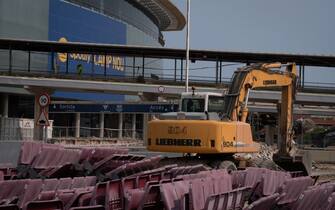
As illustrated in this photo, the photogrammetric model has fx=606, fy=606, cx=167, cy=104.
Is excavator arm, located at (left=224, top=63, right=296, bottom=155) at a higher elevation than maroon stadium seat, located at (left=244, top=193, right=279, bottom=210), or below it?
higher

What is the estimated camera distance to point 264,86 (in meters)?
22.2

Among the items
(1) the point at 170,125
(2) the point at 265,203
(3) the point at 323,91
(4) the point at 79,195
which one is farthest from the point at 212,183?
(3) the point at 323,91

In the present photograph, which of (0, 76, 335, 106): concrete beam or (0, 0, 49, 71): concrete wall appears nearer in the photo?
(0, 76, 335, 106): concrete beam

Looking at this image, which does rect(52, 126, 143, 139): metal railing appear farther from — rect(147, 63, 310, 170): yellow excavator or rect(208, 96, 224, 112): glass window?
rect(208, 96, 224, 112): glass window

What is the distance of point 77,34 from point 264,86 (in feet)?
161

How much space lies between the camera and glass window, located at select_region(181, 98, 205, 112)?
20.6m

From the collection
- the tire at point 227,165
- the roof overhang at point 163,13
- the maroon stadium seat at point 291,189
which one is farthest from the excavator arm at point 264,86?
the roof overhang at point 163,13

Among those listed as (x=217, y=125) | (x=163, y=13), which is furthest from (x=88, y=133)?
(x=217, y=125)

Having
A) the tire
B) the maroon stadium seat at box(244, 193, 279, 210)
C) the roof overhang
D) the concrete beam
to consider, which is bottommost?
the tire

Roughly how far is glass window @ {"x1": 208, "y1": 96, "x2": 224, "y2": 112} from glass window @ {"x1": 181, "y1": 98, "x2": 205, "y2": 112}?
24cm

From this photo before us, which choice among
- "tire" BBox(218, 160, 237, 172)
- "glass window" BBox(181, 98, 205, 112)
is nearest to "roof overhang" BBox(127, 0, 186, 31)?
"glass window" BBox(181, 98, 205, 112)

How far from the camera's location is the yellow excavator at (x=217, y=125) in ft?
63.0

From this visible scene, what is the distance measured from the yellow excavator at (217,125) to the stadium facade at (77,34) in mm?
31161

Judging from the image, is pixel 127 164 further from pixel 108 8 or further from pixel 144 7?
pixel 144 7
